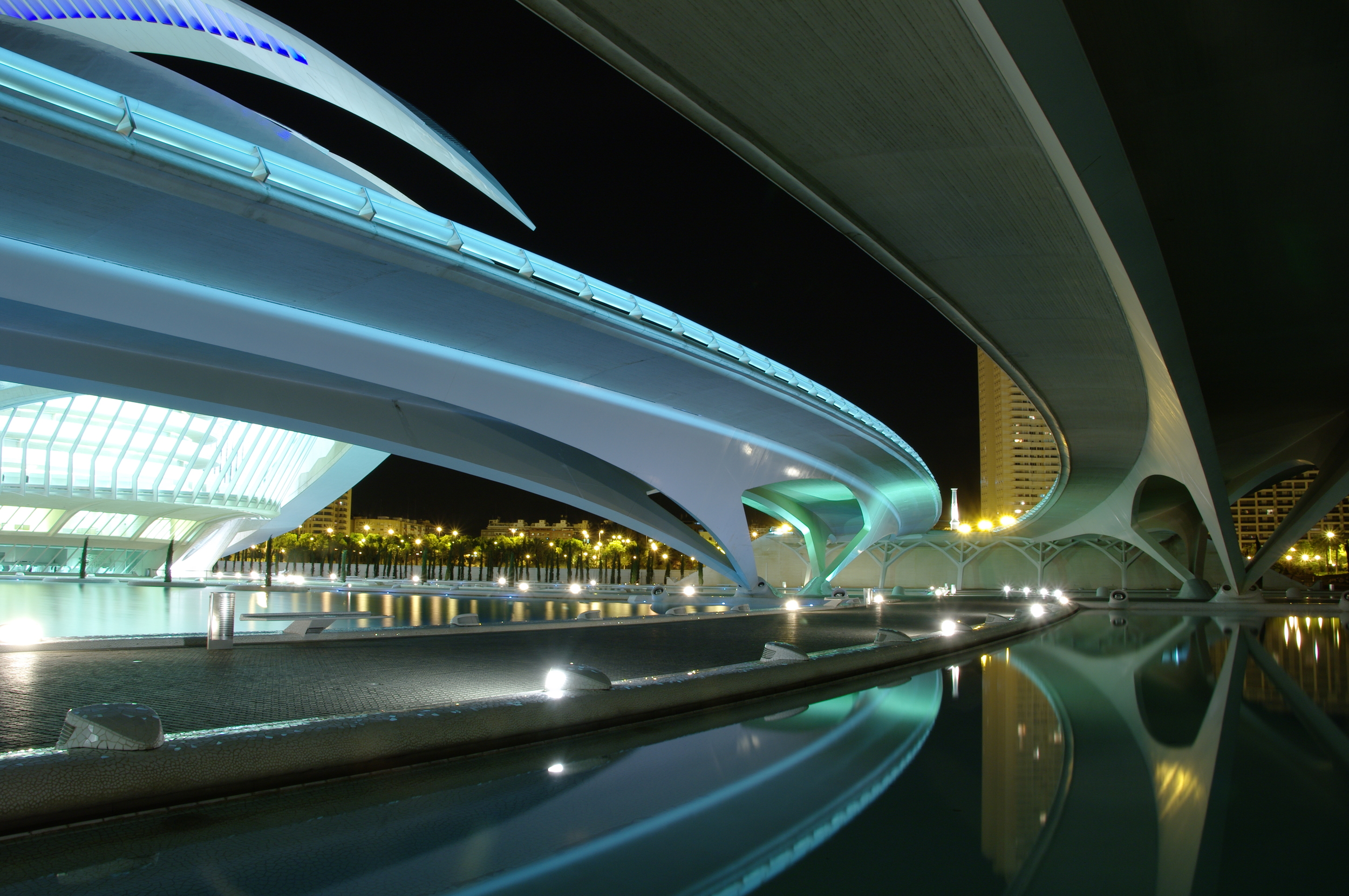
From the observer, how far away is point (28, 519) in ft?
116

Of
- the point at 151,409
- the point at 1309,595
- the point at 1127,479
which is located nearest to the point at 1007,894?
the point at 1127,479

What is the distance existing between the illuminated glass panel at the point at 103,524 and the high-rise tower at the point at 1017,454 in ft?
376

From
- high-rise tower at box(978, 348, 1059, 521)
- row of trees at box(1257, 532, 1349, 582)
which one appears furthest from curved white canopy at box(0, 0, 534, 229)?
high-rise tower at box(978, 348, 1059, 521)

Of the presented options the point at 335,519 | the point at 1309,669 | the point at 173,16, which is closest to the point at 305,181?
the point at 173,16

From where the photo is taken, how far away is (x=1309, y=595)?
3872 cm

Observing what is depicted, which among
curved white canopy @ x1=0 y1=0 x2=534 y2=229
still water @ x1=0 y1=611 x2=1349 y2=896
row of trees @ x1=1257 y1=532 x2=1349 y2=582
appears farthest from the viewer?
row of trees @ x1=1257 y1=532 x2=1349 y2=582

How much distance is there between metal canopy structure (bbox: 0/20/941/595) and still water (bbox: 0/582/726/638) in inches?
128

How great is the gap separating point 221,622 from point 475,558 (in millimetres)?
76529

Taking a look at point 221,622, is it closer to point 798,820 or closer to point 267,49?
point 798,820

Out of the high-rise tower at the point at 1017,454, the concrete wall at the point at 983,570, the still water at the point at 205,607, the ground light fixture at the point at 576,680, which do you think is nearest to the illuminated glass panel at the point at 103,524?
the still water at the point at 205,607

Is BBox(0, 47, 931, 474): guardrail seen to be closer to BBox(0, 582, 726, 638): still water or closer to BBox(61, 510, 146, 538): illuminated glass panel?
BBox(0, 582, 726, 638): still water

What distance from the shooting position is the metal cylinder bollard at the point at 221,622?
870 cm

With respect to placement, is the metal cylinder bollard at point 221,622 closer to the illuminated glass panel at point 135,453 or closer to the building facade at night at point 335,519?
the illuminated glass panel at point 135,453

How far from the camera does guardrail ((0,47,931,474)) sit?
9.09 m
